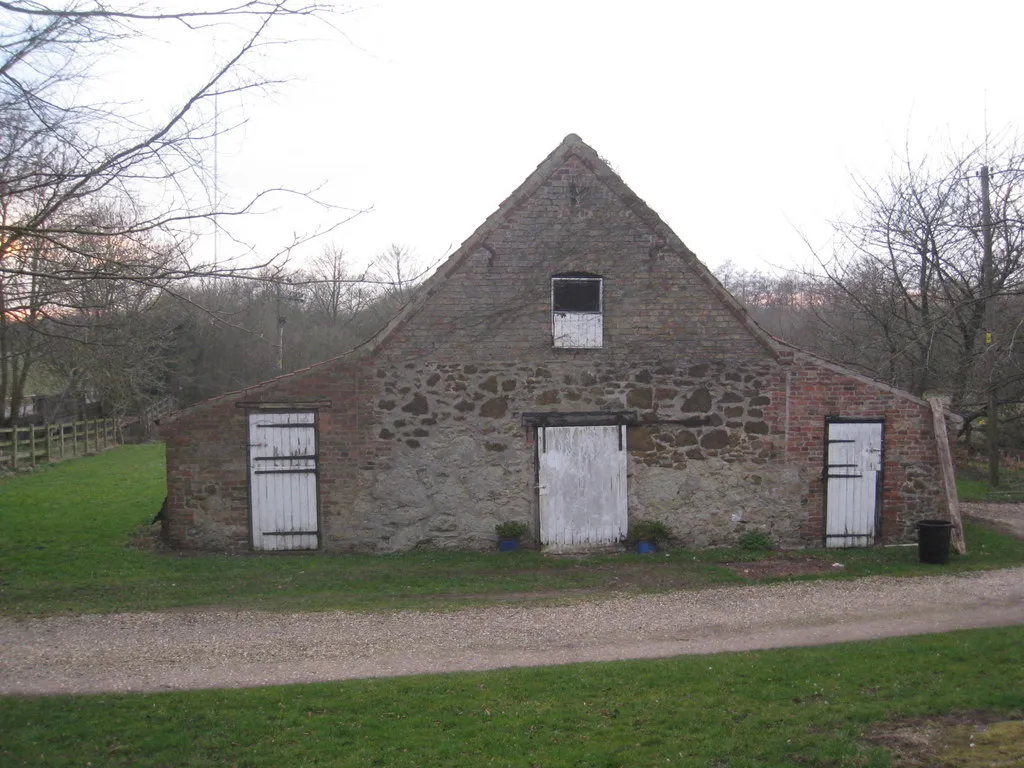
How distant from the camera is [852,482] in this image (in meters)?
12.7

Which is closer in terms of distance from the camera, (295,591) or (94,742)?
(94,742)

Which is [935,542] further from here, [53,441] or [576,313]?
[53,441]

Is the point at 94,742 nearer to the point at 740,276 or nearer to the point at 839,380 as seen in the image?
the point at 839,380

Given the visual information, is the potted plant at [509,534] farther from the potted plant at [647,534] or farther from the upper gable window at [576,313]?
the upper gable window at [576,313]

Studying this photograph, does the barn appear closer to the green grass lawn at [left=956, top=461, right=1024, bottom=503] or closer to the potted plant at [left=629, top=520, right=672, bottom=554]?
the potted plant at [left=629, top=520, right=672, bottom=554]

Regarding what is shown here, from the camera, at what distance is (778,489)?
12734 millimetres

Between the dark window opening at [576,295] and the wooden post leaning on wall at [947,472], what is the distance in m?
5.82

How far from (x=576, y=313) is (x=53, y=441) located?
23.3m

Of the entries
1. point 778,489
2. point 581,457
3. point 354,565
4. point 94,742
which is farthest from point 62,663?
point 778,489

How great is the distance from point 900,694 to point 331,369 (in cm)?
883

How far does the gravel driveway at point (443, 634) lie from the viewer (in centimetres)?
Result: 760

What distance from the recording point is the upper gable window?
490 inches

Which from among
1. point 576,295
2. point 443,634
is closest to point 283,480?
point 443,634

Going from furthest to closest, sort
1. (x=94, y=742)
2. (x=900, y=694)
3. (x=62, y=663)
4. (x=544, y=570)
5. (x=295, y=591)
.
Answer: (x=544, y=570) → (x=295, y=591) → (x=62, y=663) → (x=900, y=694) → (x=94, y=742)
